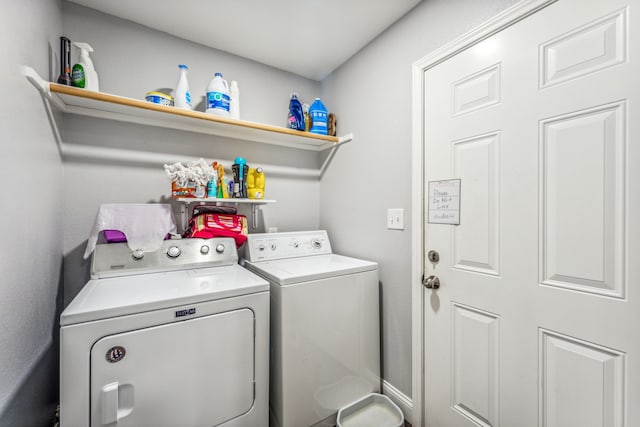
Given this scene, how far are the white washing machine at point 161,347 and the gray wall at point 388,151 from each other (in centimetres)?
84

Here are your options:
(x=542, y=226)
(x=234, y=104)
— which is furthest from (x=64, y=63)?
(x=542, y=226)

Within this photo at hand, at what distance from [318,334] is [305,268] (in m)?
0.37

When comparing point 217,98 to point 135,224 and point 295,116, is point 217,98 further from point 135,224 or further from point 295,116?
point 135,224

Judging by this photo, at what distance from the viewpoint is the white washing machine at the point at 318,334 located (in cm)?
136

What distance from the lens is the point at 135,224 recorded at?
1.46m

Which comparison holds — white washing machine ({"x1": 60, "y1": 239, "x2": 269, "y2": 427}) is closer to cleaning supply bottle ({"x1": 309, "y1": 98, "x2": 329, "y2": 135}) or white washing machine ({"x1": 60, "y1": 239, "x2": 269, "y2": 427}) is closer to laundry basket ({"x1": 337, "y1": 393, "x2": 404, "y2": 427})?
laundry basket ({"x1": 337, "y1": 393, "x2": 404, "y2": 427})

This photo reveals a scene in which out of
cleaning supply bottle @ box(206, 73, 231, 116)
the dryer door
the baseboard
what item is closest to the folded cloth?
the dryer door

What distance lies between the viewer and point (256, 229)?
211 centimetres

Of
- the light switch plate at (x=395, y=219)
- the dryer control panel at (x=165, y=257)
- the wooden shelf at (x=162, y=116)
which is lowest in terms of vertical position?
the dryer control panel at (x=165, y=257)

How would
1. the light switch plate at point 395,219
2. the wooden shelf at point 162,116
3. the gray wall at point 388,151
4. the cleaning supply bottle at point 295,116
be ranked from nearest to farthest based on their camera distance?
the wooden shelf at point 162,116 → the gray wall at point 388,151 → the light switch plate at point 395,219 → the cleaning supply bottle at point 295,116

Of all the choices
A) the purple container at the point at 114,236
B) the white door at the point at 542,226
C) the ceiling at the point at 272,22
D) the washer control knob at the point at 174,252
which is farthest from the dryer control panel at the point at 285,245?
the ceiling at the point at 272,22

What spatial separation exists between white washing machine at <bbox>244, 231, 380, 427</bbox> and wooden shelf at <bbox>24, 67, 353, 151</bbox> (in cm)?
78

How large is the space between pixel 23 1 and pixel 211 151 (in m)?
1.04

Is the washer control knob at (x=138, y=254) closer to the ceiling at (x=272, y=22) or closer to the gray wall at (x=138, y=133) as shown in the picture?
the gray wall at (x=138, y=133)
